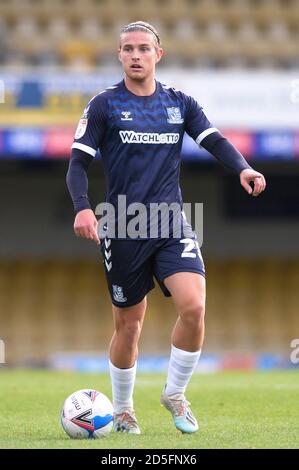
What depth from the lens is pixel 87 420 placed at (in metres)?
5.75

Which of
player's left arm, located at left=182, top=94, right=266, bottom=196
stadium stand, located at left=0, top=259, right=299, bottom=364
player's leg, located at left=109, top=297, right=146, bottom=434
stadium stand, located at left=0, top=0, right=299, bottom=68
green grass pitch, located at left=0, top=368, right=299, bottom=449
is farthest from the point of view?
stadium stand, located at left=0, top=259, right=299, bottom=364

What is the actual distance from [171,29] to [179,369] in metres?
13.0

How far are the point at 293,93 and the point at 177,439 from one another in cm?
1010

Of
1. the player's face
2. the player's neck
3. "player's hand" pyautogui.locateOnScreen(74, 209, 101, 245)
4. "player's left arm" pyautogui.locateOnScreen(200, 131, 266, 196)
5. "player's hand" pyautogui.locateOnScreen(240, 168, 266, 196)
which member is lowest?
"player's hand" pyautogui.locateOnScreen(74, 209, 101, 245)

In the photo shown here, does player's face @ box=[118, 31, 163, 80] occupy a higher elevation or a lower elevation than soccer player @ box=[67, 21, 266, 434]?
higher

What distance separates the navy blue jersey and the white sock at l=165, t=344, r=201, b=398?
86 cm

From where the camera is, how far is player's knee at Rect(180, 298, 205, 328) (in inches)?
226

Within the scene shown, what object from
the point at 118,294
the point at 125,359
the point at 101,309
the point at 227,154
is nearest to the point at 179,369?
the point at 125,359

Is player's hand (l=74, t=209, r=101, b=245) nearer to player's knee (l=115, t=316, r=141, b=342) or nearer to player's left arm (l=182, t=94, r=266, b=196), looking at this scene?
player's knee (l=115, t=316, r=141, b=342)

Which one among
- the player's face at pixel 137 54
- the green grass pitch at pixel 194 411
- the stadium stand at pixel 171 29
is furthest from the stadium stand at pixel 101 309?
the player's face at pixel 137 54

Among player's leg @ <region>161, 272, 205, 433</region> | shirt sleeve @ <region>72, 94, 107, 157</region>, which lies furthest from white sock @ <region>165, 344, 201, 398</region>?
shirt sleeve @ <region>72, 94, 107, 157</region>

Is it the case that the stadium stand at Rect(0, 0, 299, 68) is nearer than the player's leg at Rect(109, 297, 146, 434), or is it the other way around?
the player's leg at Rect(109, 297, 146, 434)

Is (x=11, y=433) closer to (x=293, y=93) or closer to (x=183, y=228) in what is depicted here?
(x=183, y=228)
